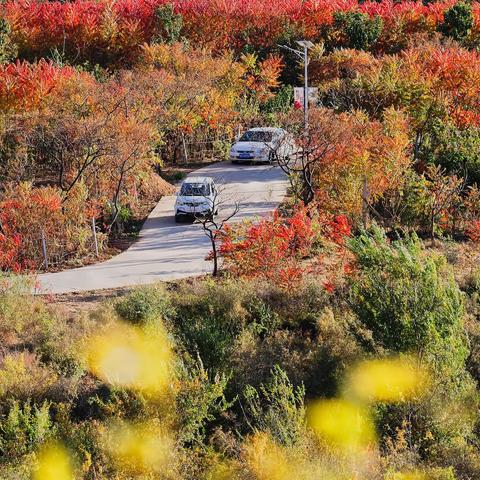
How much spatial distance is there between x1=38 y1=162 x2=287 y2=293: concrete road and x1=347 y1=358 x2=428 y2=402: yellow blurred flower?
7.29m

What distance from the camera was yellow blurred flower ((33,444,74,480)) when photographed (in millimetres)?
11617

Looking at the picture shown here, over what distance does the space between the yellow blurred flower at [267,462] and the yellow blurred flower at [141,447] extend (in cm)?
151

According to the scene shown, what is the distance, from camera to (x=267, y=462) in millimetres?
10508

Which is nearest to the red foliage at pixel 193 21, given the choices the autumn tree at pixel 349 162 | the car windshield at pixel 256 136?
the car windshield at pixel 256 136

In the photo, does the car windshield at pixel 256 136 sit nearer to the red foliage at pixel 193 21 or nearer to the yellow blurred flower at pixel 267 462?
the red foliage at pixel 193 21

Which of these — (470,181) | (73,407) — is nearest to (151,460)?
(73,407)

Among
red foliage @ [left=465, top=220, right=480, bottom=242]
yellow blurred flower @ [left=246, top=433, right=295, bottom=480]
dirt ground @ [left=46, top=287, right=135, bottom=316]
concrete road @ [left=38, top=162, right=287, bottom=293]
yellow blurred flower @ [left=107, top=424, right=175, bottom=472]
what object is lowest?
concrete road @ [left=38, top=162, right=287, bottom=293]

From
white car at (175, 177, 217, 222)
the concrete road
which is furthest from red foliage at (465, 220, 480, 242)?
white car at (175, 177, 217, 222)

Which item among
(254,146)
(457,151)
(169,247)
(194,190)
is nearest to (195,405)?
(169,247)

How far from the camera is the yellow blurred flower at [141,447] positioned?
454 inches

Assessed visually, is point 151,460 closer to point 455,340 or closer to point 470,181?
point 455,340

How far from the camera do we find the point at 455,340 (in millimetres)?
13266

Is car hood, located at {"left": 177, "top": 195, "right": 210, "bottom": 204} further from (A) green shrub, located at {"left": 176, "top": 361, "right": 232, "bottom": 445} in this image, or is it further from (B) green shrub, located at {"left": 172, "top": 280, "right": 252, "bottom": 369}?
(A) green shrub, located at {"left": 176, "top": 361, "right": 232, "bottom": 445}

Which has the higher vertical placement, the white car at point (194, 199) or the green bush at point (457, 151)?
the green bush at point (457, 151)
